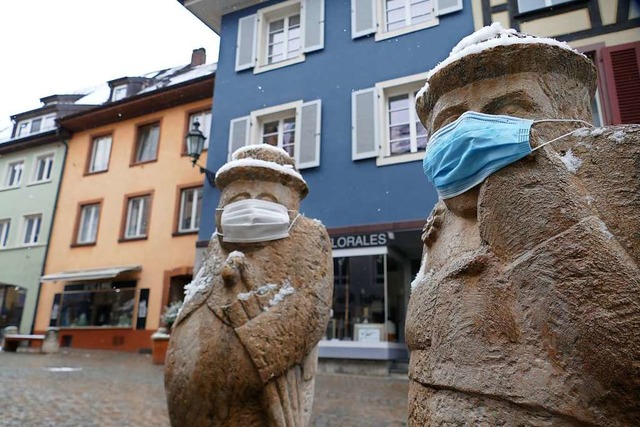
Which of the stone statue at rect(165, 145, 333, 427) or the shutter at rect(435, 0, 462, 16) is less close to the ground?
the shutter at rect(435, 0, 462, 16)

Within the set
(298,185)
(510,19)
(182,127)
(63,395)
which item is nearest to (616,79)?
(510,19)

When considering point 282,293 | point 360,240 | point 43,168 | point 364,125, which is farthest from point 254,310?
point 43,168

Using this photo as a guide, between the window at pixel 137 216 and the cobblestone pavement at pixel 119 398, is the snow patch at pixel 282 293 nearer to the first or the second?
the cobblestone pavement at pixel 119 398

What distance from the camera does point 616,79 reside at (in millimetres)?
7508

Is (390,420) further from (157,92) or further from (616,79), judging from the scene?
(157,92)

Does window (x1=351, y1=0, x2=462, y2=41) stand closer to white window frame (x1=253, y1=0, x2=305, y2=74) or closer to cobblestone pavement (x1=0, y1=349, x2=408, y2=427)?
white window frame (x1=253, y1=0, x2=305, y2=74)

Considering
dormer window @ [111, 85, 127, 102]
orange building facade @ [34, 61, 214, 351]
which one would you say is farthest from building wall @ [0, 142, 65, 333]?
dormer window @ [111, 85, 127, 102]

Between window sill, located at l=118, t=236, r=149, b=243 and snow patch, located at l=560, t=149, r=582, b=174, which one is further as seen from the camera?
window sill, located at l=118, t=236, r=149, b=243

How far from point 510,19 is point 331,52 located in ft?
12.2

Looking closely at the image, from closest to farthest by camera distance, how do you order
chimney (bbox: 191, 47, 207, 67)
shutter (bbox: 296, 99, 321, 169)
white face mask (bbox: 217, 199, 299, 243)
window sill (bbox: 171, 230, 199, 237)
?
white face mask (bbox: 217, 199, 299, 243)
shutter (bbox: 296, 99, 321, 169)
window sill (bbox: 171, 230, 199, 237)
chimney (bbox: 191, 47, 207, 67)

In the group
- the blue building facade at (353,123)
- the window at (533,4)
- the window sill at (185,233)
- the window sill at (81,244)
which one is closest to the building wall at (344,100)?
the blue building facade at (353,123)

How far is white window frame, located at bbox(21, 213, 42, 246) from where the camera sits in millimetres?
16728

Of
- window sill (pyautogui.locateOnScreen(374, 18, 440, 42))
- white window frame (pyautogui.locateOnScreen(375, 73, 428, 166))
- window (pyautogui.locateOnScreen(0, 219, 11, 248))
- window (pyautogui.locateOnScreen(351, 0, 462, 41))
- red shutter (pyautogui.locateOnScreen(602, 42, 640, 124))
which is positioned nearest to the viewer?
red shutter (pyautogui.locateOnScreen(602, 42, 640, 124))

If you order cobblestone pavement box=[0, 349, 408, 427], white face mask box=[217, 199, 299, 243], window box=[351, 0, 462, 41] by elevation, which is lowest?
cobblestone pavement box=[0, 349, 408, 427]
